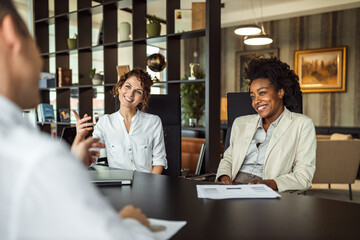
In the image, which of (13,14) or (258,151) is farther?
(258,151)

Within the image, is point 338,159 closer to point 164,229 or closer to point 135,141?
point 135,141

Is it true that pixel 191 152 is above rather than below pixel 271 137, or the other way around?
below

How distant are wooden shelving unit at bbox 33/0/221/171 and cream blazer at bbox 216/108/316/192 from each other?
1155 mm

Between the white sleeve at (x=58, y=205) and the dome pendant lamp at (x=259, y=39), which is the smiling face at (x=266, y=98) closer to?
the white sleeve at (x=58, y=205)

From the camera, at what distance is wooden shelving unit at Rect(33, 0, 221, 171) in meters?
3.14

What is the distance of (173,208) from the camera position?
40.2 inches

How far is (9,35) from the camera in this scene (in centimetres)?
48

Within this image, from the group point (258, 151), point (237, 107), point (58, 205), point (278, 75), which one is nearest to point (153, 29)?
point (237, 107)

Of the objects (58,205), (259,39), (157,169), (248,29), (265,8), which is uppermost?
(265,8)

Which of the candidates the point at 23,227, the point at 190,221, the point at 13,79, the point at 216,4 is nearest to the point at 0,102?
the point at 13,79

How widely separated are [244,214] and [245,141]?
3.54 ft

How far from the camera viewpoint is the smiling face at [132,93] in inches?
92.2

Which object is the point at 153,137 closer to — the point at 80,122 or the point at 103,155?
the point at 103,155

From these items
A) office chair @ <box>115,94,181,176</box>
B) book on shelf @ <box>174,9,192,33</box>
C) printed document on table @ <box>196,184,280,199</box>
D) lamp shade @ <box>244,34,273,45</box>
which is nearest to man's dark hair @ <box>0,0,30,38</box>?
printed document on table @ <box>196,184,280,199</box>
